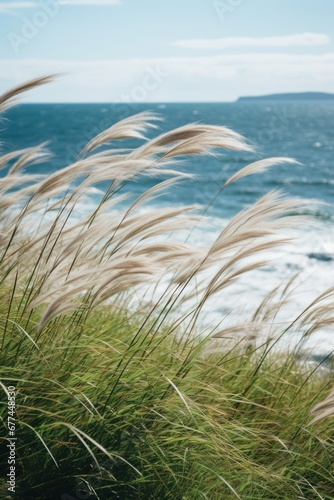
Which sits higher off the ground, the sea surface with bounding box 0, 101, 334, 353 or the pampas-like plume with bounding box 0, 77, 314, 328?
the pampas-like plume with bounding box 0, 77, 314, 328

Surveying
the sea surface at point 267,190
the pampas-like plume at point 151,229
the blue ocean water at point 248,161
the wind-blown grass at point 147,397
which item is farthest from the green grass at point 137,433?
the blue ocean water at point 248,161

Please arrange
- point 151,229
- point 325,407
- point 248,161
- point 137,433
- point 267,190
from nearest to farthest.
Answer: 1. point 325,407
2. point 137,433
3. point 151,229
4. point 267,190
5. point 248,161

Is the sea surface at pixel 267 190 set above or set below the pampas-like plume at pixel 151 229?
below

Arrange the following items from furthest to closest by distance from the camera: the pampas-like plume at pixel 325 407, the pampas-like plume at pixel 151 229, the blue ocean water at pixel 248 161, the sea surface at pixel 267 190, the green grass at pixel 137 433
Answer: the blue ocean water at pixel 248 161 → the sea surface at pixel 267 190 → the green grass at pixel 137 433 → the pampas-like plume at pixel 151 229 → the pampas-like plume at pixel 325 407

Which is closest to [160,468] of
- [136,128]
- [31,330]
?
[31,330]

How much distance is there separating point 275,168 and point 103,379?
34442 millimetres

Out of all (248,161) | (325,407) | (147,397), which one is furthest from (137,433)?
(248,161)

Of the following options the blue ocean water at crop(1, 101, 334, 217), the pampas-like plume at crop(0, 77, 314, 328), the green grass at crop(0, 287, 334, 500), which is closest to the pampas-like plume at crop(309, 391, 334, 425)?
the green grass at crop(0, 287, 334, 500)

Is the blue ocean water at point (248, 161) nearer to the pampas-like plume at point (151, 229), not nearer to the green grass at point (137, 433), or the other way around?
the pampas-like plume at point (151, 229)

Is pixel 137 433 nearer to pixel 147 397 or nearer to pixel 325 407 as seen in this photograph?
pixel 147 397

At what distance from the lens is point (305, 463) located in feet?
7.22

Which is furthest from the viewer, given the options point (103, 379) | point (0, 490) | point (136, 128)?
point (136, 128)

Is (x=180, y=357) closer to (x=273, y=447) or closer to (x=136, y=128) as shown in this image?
(x=273, y=447)

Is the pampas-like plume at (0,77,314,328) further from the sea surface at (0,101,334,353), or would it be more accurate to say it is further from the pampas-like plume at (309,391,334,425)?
the pampas-like plume at (309,391,334,425)
